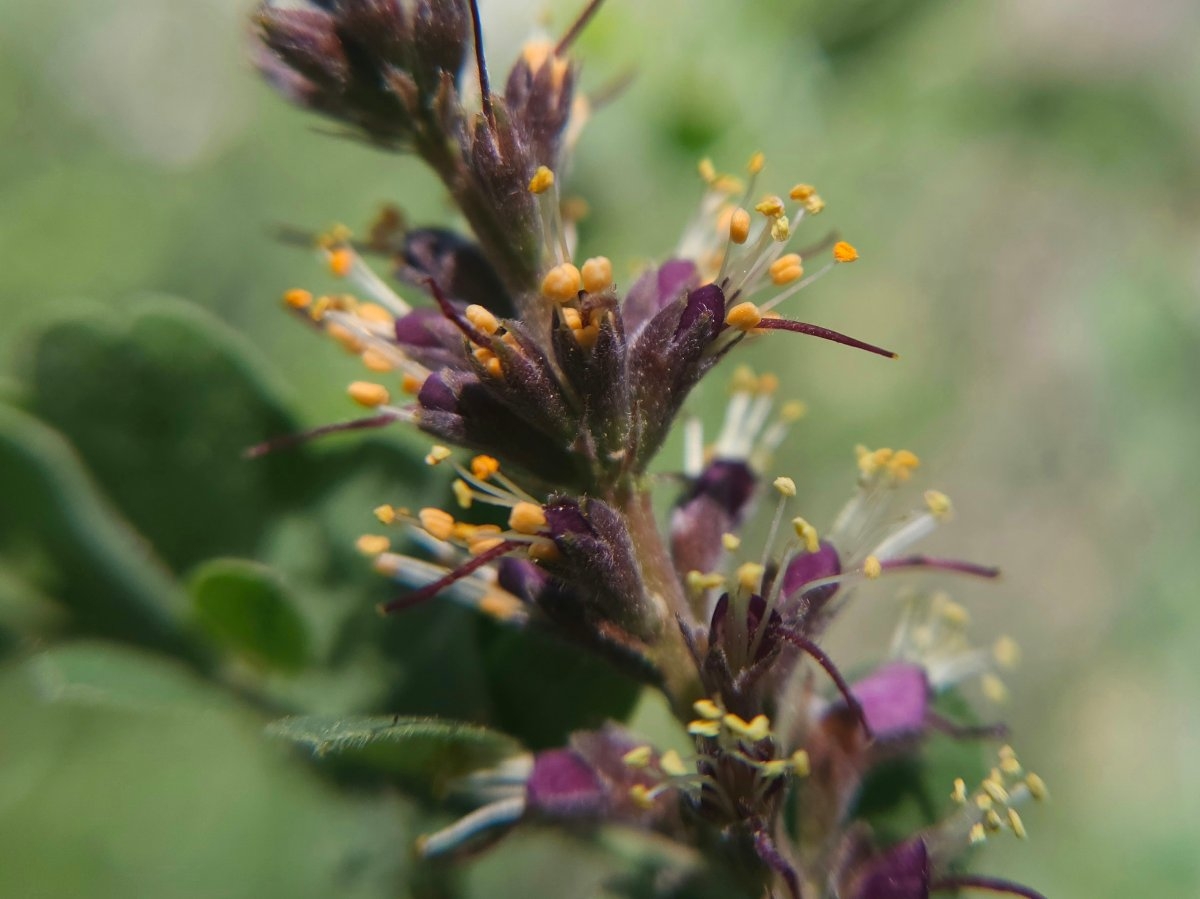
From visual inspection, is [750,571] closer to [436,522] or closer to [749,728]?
[749,728]

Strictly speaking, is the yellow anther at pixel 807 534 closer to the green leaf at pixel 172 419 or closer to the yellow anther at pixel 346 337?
the yellow anther at pixel 346 337

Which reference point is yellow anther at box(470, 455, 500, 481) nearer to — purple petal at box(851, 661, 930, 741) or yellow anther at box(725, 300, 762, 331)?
yellow anther at box(725, 300, 762, 331)

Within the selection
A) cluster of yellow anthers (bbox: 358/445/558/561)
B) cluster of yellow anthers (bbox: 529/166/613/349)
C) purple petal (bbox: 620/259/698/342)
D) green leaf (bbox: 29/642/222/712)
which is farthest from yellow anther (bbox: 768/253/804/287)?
green leaf (bbox: 29/642/222/712)

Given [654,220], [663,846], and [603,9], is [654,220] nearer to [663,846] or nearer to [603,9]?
[603,9]

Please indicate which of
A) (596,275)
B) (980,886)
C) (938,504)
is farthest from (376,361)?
(980,886)

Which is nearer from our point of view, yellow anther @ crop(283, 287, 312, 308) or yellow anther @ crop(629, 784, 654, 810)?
yellow anther @ crop(629, 784, 654, 810)

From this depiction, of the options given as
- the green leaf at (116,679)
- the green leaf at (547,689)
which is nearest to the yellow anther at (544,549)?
the green leaf at (547,689)
